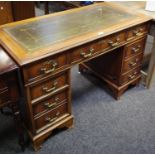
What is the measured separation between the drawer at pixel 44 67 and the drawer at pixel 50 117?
1.13 feet

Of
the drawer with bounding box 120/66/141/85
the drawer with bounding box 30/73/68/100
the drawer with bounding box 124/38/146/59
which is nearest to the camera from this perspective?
the drawer with bounding box 30/73/68/100

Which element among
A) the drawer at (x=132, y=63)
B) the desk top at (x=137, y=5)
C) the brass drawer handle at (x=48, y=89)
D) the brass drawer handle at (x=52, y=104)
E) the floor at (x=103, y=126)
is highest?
the desk top at (x=137, y=5)

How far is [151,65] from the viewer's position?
2.01 metres

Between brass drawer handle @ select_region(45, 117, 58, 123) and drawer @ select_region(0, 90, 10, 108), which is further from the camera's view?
brass drawer handle @ select_region(45, 117, 58, 123)

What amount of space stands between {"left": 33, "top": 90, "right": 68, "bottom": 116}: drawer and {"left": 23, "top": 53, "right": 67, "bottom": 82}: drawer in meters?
0.22

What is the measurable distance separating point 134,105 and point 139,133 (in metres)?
0.33

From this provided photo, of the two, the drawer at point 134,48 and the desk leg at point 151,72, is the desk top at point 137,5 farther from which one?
the desk leg at point 151,72

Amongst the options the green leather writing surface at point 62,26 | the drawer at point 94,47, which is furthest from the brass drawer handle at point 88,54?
the green leather writing surface at point 62,26

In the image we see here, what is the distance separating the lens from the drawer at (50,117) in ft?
4.83

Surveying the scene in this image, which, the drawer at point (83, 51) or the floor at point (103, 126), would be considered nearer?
the drawer at point (83, 51)

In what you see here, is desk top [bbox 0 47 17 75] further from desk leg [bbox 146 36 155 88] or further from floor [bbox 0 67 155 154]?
desk leg [bbox 146 36 155 88]

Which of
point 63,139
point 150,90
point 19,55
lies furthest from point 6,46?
point 150,90

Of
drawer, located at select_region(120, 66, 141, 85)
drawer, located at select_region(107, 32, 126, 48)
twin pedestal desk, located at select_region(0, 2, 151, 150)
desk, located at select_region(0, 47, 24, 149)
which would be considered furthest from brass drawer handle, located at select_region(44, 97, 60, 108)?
drawer, located at select_region(120, 66, 141, 85)

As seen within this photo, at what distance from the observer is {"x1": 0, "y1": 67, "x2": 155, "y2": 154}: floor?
1.57 m
